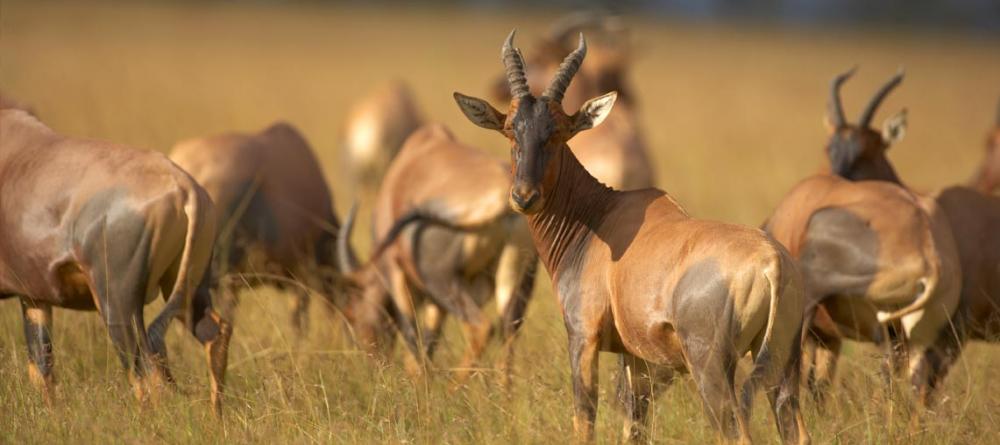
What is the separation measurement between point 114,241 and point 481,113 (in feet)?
5.42

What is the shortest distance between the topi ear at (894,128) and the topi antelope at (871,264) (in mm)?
1220

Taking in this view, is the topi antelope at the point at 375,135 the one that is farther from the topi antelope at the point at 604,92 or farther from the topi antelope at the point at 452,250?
the topi antelope at the point at 452,250

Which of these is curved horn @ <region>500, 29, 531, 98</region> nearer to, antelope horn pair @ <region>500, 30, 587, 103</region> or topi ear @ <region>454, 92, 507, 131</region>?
antelope horn pair @ <region>500, 30, 587, 103</region>

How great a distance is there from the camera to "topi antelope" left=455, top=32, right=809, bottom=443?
205 inches

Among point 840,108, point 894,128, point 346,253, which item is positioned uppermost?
point 840,108

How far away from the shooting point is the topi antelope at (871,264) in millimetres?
6688

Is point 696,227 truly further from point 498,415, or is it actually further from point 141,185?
point 141,185

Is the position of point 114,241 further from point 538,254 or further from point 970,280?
point 970,280

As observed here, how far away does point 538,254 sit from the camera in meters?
7.16

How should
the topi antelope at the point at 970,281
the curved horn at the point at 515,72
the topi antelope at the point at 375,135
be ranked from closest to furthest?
1. the curved horn at the point at 515,72
2. the topi antelope at the point at 970,281
3. the topi antelope at the point at 375,135

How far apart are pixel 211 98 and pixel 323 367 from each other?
15.6 meters

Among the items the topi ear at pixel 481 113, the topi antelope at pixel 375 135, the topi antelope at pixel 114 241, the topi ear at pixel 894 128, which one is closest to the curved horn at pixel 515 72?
the topi ear at pixel 481 113

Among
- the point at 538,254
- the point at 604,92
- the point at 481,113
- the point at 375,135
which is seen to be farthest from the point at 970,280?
the point at 375,135

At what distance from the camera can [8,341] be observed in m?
7.20
